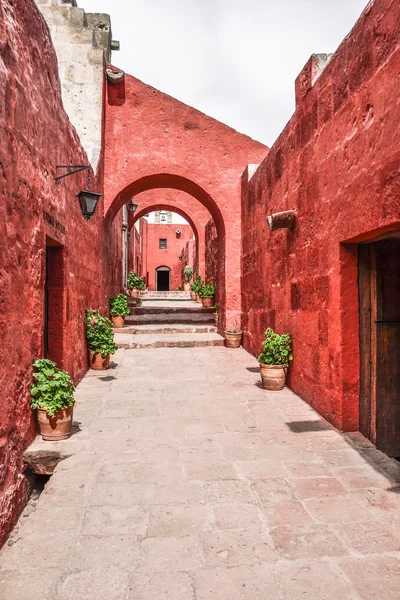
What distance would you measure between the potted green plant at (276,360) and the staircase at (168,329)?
3.31 metres

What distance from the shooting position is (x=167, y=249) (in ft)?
94.7

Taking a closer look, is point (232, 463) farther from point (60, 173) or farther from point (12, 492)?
point (60, 173)

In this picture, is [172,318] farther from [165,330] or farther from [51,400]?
[51,400]

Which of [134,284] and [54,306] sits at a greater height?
[134,284]

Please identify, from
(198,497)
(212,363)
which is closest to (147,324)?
(212,363)

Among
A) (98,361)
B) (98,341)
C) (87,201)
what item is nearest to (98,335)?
(98,341)

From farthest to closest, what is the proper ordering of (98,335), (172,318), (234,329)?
(172,318)
(234,329)
(98,335)

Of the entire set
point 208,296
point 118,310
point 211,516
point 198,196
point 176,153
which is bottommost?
point 211,516

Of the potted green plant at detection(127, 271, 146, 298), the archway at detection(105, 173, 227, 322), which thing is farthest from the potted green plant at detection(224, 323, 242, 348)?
the potted green plant at detection(127, 271, 146, 298)

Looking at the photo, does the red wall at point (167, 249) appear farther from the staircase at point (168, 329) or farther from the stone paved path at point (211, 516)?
the stone paved path at point (211, 516)

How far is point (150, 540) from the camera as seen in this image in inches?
86.7

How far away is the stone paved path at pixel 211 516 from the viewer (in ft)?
6.22

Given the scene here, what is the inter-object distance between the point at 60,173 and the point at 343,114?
2821 mm

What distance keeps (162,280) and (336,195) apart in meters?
27.4
